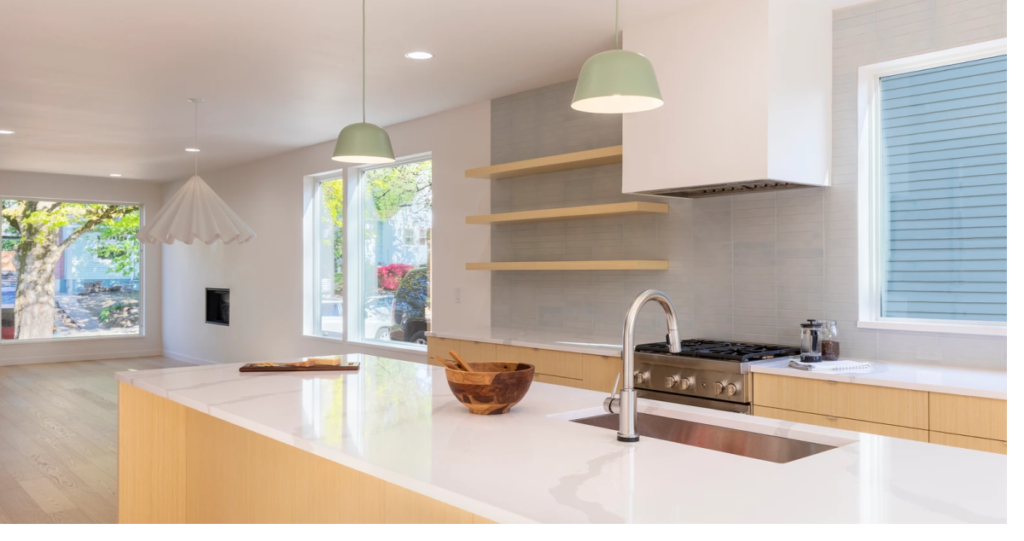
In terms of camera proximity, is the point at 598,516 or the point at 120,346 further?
the point at 120,346

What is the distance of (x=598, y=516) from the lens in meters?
1.21

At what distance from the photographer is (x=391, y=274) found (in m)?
6.82

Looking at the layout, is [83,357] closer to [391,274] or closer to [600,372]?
[391,274]

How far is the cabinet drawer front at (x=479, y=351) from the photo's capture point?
4.48 m

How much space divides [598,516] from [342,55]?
3.71 metres

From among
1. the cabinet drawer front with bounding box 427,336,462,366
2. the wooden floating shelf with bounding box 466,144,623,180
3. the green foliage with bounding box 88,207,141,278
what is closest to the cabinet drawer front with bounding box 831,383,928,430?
the wooden floating shelf with bounding box 466,144,623,180

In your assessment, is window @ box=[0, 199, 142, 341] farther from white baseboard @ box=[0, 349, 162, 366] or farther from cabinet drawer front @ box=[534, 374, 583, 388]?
cabinet drawer front @ box=[534, 374, 583, 388]

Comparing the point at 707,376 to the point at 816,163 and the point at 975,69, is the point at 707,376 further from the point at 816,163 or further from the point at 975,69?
the point at 975,69

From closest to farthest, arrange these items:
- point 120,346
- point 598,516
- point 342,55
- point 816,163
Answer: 1. point 598,516
2. point 816,163
3. point 342,55
4. point 120,346

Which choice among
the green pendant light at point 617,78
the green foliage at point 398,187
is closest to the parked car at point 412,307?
the green foliage at point 398,187

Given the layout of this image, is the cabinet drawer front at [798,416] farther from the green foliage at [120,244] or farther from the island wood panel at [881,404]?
the green foliage at [120,244]

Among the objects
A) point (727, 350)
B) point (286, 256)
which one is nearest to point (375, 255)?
point (286, 256)

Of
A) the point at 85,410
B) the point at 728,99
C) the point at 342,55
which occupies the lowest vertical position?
the point at 85,410

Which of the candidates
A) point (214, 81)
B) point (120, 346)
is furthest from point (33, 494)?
point (120, 346)
